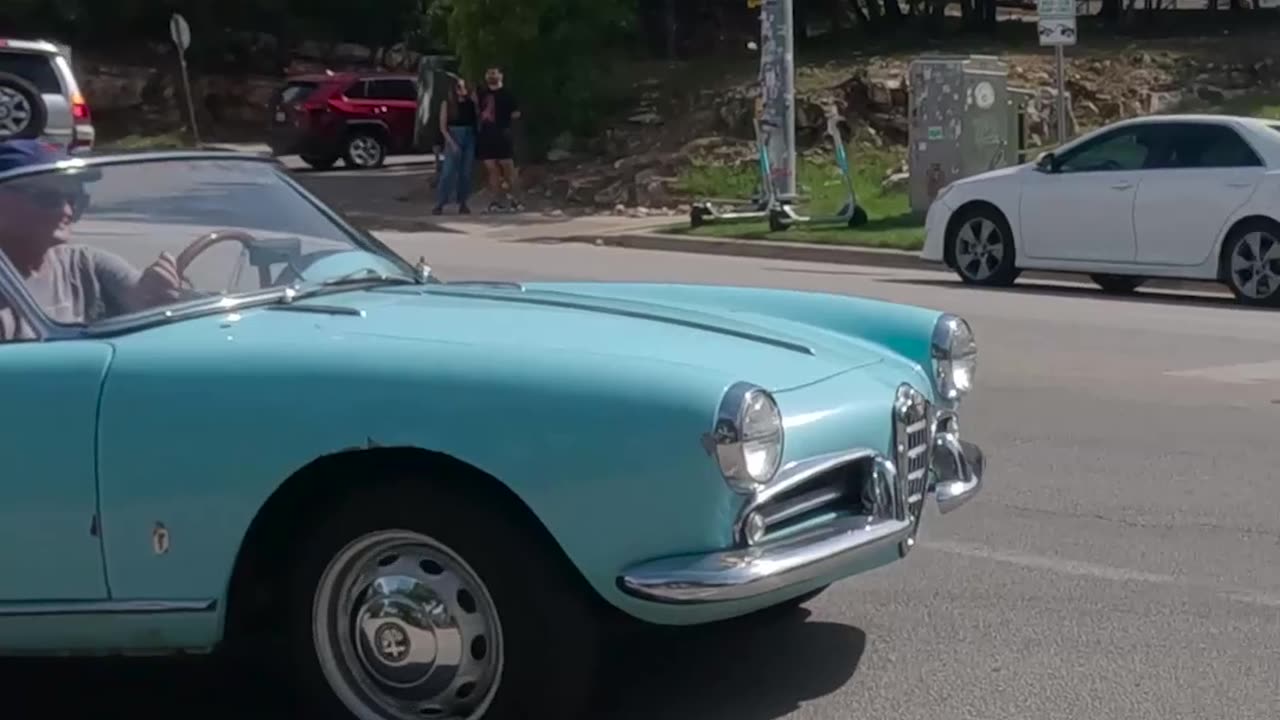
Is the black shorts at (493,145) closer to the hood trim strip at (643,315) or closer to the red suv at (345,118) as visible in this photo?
the red suv at (345,118)

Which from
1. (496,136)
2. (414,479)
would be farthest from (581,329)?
(496,136)

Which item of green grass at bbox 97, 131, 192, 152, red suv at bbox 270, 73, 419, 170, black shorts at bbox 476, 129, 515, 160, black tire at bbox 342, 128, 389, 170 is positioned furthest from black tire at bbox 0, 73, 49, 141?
green grass at bbox 97, 131, 192, 152

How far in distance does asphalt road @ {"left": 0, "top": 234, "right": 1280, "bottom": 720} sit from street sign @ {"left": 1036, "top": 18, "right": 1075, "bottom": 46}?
391 inches

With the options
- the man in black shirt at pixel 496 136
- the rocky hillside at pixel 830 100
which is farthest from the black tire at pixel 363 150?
the man in black shirt at pixel 496 136

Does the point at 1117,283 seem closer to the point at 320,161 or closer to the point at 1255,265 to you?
the point at 1255,265

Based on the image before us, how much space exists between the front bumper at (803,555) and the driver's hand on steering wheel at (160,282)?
5.23 ft

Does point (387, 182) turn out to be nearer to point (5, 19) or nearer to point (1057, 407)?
point (5, 19)

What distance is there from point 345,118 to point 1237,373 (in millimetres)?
27022

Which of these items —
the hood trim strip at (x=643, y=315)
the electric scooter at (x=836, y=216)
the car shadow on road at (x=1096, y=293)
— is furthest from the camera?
the electric scooter at (x=836, y=216)

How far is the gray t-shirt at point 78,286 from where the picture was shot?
17.6ft

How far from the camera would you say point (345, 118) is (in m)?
36.8

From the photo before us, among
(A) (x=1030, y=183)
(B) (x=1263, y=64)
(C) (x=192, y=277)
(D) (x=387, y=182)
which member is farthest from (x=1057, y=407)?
(D) (x=387, y=182)

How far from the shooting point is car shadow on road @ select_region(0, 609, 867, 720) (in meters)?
5.55

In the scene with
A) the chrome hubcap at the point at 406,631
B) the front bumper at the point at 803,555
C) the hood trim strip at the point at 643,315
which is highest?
the hood trim strip at the point at 643,315
